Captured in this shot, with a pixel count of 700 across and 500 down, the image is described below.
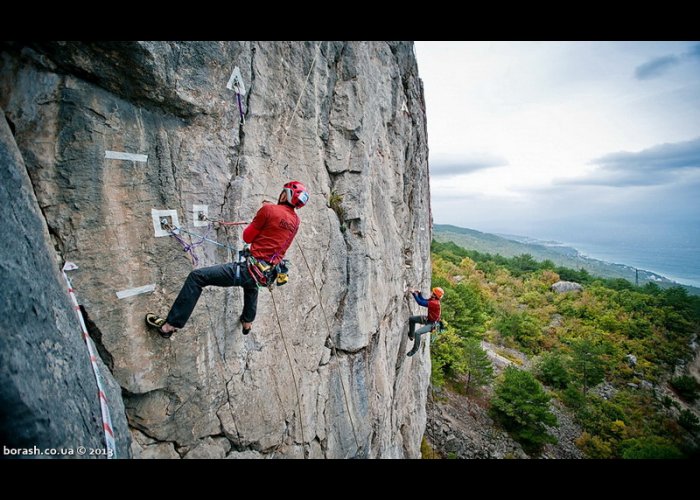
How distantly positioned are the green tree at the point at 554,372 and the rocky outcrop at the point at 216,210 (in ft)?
90.6

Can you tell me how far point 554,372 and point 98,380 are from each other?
34.2 metres

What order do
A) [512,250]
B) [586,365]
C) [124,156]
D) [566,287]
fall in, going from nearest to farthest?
[124,156] < [586,365] < [566,287] < [512,250]

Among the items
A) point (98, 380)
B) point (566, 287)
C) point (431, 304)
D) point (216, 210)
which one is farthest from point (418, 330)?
point (566, 287)

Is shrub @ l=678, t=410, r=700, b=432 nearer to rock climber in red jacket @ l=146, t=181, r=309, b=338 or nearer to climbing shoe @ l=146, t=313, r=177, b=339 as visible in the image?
rock climber in red jacket @ l=146, t=181, r=309, b=338

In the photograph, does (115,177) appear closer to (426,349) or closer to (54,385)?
(54,385)

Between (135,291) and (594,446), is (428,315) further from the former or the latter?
(594,446)

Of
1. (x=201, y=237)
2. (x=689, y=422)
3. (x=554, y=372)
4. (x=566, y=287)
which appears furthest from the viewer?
(x=566, y=287)

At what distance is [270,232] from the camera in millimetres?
Answer: 3834

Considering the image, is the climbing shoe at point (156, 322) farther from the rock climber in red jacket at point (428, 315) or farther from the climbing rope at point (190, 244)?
the rock climber in red jacket at point (428, 315)

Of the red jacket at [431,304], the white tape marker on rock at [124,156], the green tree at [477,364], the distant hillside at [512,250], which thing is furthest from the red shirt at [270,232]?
the distant hillside at [512,250]

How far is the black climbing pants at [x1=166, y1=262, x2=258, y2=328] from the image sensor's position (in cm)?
353

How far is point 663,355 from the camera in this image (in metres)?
34.7

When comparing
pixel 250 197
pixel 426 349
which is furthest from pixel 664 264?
pixel 250 197

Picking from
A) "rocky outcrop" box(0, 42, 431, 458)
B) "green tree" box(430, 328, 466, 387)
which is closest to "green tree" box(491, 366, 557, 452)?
"green tree" box(430, 328, 466, 387)
